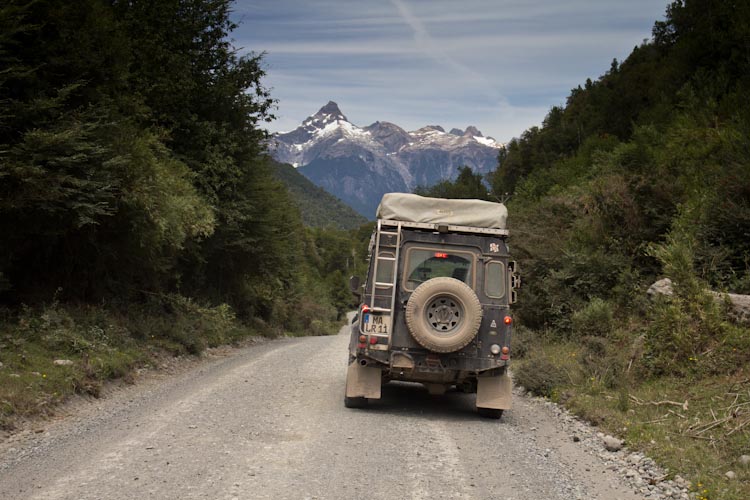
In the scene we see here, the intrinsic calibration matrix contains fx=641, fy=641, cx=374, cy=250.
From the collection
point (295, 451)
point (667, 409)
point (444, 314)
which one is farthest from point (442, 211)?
point (295, 451)

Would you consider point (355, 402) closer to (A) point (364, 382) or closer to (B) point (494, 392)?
(A) point (364, 382)

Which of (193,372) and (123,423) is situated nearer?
(123,423)

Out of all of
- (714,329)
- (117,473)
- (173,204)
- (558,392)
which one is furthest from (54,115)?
(714,329)

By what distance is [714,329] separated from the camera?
1132cm

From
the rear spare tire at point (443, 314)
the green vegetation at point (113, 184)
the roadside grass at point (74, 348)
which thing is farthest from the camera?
the green vegetation at point (113, 184)

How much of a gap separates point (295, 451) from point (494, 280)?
178 inches

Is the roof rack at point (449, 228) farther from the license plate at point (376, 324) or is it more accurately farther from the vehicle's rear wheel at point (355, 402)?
the vehicle's rear wheel at point (355, 402)

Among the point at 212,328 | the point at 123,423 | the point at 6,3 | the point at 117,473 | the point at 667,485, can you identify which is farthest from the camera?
the point at 212,328

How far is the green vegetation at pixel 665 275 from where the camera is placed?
30.0ft

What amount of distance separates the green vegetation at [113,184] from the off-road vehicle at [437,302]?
4.98 m

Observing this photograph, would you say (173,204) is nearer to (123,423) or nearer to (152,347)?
(152,347)

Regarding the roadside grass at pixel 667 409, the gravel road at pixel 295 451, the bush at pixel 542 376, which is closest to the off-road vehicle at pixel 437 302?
the gravel road at pixel 295 451

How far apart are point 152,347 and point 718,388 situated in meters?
12.7

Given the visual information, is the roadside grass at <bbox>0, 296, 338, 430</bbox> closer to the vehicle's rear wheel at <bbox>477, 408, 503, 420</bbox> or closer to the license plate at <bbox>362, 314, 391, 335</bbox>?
the license plate at <bbox>362, 314, 391, 335</bbox>
